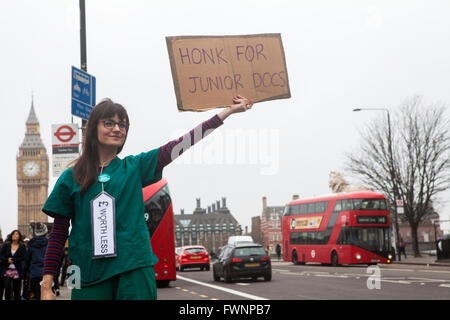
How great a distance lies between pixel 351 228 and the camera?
3228cm

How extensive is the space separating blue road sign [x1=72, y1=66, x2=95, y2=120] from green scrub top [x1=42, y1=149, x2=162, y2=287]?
7.47 meters

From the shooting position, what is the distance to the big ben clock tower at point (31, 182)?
16350 centimetres

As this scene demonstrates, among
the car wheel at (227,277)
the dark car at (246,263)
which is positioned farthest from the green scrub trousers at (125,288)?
the car wheel at (227,277)

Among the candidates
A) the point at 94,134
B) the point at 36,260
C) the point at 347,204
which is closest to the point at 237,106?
the point at 94,134

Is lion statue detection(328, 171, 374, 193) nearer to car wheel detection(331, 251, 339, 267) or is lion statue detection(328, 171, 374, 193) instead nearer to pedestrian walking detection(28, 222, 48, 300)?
car wheel detection(331, 251, 339, 267)

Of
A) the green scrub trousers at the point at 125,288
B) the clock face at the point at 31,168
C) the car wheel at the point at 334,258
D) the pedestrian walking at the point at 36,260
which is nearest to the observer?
the green scrub trousers at the point at 125,288

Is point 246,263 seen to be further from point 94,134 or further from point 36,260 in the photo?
point 94,134

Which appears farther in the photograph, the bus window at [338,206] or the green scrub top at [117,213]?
the bus window at [338,206]

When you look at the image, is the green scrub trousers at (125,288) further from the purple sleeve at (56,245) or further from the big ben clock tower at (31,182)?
the big ben clock tower at (31,182)

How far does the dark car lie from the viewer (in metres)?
22.6

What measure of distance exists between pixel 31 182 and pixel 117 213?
172713 millimetres

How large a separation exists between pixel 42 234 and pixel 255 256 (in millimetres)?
11943

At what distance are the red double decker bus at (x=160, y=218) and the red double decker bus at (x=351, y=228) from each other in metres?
15.5

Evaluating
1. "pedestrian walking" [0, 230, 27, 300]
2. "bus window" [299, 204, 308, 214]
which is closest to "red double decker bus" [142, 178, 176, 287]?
"pedestrian walking" [0, 230, 27, 300]
